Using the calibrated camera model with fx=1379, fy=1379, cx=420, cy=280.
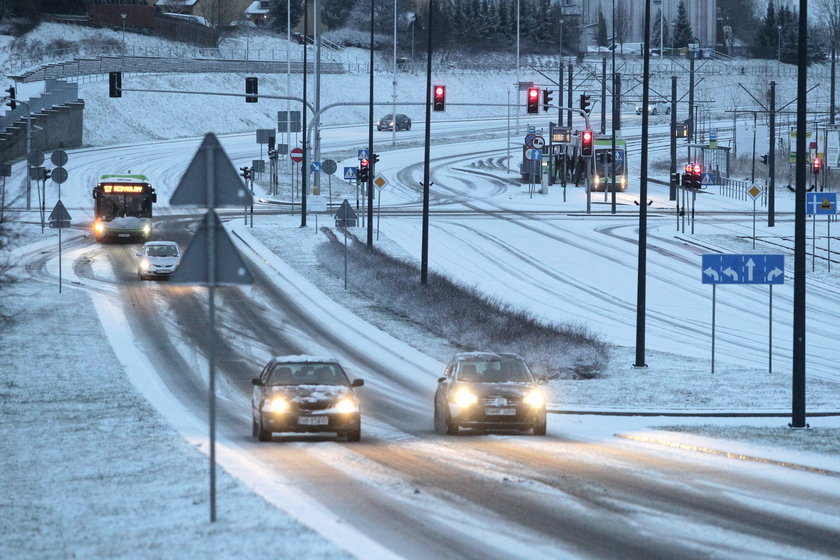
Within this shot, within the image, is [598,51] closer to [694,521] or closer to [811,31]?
[811,31]

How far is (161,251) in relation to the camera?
157 ft

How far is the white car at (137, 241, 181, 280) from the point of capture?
155 feet

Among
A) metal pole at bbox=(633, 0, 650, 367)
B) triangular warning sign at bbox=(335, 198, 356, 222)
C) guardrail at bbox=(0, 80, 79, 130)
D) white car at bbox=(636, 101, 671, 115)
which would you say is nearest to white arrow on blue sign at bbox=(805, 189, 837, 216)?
triangular warning sign at bbox=(335, 198, 356, 222)

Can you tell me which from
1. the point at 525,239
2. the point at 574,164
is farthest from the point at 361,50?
the point at 525,239

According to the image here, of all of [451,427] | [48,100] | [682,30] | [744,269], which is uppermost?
[682,30]

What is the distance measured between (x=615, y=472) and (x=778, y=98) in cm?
14604

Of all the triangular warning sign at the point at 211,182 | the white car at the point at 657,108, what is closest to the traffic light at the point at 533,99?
the triangular warning sign at the point at 211,182

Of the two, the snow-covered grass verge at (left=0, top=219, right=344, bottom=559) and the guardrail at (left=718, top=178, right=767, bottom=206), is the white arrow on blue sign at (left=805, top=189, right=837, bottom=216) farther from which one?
the guardrail at (left=718, top=178, right=767, bottom=206)

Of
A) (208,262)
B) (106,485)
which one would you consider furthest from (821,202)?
(208,262)

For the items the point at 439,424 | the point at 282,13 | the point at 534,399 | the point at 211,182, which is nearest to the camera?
the point at 211,182

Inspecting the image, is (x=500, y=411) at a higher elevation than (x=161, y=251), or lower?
lower

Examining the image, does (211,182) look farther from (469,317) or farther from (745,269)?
(469,317)

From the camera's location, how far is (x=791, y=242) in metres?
61.3

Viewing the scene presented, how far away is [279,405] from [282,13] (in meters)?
138
